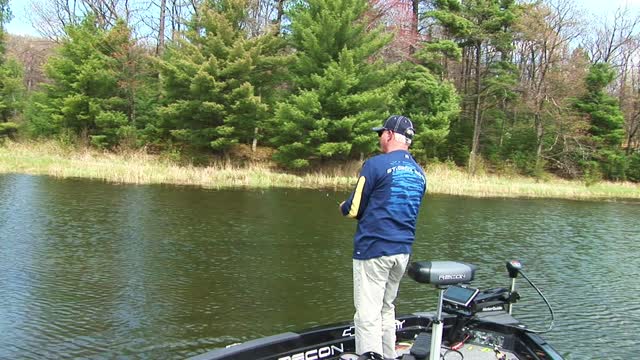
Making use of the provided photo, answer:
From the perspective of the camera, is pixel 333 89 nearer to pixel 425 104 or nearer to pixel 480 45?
pixel 425 104

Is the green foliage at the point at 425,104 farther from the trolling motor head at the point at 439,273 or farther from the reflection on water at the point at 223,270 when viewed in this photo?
the trolling motor head at the point at 439,273

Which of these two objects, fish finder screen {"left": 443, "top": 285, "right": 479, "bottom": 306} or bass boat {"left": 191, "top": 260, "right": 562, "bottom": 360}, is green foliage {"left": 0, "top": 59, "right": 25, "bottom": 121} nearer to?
bass boat {"left": 191, "top": 260, "right": 562, "bottom": 360}

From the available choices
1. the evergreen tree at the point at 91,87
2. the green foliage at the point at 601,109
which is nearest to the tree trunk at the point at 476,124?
the green foliage at the point at 601,109

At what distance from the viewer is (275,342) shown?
12.9 ft

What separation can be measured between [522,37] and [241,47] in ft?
50.3

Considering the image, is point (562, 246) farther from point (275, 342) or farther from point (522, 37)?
point (522, 37)

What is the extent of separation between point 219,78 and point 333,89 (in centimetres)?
483

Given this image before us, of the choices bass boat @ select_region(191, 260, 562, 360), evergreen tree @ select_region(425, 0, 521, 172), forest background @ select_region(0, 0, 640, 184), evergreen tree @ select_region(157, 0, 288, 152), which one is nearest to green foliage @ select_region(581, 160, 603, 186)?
forest background @ select_region(0, 0, 640, 184)

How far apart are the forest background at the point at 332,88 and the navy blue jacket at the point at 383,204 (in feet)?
60.5

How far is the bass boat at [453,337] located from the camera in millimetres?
3879

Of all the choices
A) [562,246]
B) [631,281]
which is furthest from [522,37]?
[631,281]

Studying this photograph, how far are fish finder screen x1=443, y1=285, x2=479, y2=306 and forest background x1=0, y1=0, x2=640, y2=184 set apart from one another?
17717 millimetres

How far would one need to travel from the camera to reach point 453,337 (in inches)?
181

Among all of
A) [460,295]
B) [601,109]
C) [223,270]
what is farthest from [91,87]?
[601,109]
